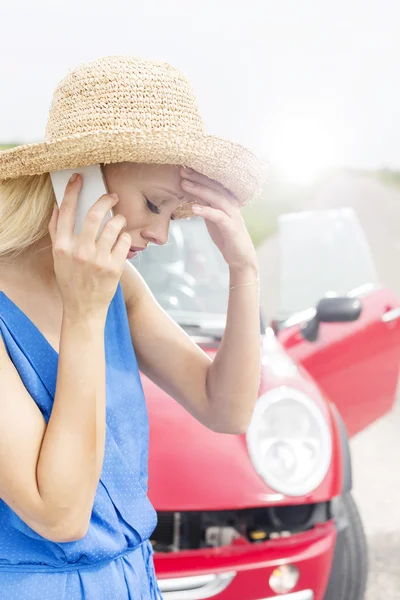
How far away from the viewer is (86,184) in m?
1.26

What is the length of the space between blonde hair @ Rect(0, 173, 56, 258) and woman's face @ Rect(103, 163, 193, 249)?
0.39 feet

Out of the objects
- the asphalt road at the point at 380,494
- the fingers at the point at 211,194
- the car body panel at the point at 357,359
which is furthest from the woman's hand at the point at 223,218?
the car body panel at the point at 357,359

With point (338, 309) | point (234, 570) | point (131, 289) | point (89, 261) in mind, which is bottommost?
point (234, 570)

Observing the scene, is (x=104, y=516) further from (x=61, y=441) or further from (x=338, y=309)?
(x=338, y=309)

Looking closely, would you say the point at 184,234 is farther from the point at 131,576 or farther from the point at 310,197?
the point at 310,197

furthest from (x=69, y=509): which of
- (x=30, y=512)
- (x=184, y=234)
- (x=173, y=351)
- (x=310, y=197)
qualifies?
(x=310, y=197)

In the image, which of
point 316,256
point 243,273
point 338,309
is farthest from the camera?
point 316,256

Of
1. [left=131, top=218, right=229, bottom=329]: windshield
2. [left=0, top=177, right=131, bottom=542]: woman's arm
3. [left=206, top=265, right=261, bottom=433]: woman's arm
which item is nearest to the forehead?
[left=0, top=177, right=131, bottom=542]: woman's arm

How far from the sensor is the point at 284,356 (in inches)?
107

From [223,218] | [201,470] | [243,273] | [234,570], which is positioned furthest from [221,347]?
[234,570]

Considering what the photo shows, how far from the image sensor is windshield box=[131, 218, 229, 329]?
2.98 m

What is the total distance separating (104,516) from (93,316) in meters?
0.37

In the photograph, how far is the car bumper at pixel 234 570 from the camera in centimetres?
209

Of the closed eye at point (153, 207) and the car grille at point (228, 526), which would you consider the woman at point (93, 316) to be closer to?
the closed eye at point (153, 207)
